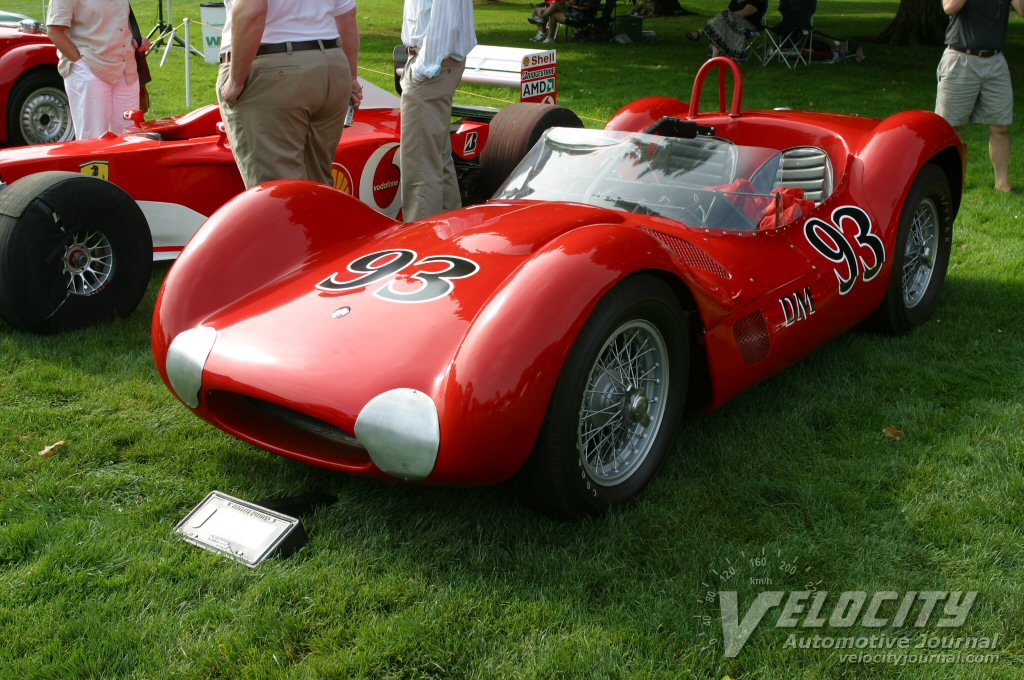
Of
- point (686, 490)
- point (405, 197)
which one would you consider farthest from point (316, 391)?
point (405, 197)

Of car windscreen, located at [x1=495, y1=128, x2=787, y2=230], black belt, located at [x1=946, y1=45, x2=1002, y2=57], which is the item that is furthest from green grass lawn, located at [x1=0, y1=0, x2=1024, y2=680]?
black belt, located at [x1=946, y1=45, x2=1002, y2=57]

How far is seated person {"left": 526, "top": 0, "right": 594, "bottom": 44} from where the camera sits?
17744 millimetres

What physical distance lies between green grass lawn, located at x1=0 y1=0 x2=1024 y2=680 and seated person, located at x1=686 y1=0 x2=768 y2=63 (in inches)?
431

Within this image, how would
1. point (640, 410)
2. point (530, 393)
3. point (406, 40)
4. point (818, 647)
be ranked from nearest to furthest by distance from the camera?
point (818, 647), point (530, 393), point (640, 410), point (406, 40)

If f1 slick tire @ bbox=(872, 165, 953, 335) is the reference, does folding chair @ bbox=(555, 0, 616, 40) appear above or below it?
above

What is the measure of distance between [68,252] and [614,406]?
281 cm

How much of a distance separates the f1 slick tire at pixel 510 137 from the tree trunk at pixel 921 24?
12690 mm

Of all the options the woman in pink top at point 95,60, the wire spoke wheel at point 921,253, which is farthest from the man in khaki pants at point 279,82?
the wire spoke wheel at point 921,253

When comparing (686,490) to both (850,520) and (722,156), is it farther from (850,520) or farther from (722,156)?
(722,156)

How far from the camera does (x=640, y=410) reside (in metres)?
3.15

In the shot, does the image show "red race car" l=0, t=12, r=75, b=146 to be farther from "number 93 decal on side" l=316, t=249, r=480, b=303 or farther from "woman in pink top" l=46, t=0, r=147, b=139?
"number 93 decal on side" l=316, t=249, r=480, b=303

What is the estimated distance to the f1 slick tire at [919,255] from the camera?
4488mm

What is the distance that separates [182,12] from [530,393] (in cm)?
2287

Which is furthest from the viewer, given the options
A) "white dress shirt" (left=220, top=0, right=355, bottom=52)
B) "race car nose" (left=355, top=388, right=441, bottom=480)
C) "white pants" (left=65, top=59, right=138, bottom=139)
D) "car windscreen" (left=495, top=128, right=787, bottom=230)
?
"white pants" (left=65, top=59, right=138, bottom=139)
